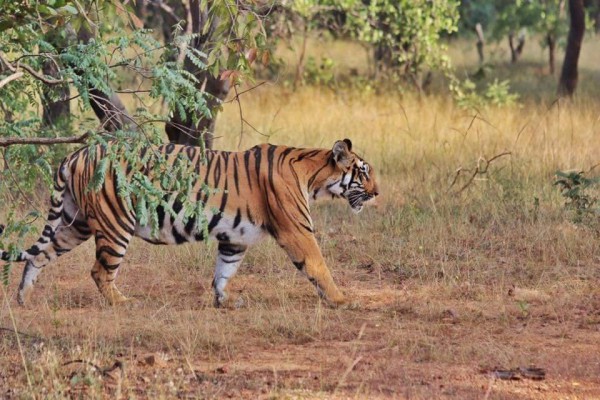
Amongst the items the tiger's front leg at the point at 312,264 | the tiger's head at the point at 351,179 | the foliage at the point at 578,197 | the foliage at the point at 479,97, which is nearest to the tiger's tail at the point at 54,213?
the tiger's front leg at the point at 312,264

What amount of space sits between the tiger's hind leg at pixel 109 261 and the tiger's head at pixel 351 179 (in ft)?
4.37

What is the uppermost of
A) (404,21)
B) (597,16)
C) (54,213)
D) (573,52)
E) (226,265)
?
(404,21)

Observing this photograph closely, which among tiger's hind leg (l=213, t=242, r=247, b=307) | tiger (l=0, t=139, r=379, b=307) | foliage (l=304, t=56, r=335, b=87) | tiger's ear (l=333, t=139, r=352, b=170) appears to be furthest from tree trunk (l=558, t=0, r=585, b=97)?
tiger's hind leg (l=213, t=242, r=247, b=307)

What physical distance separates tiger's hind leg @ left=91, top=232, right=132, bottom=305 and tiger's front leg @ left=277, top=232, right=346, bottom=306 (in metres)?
0.96

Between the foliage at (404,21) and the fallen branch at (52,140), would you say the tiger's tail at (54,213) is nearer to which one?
the fallen branch at (52,140)

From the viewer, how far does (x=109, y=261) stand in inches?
264

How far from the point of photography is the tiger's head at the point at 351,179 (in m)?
7.06

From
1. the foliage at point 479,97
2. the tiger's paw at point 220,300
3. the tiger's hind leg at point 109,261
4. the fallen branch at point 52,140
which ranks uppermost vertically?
the fallen branch at point 52,140

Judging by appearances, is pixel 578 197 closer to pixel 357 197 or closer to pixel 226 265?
pixel 357 197

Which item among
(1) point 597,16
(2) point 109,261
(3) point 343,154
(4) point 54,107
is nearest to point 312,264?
(3) point 343,154

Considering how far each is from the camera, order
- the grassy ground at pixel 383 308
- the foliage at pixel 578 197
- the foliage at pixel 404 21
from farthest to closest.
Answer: the foliage at pixel 404 21 → the foliage at pixel 578 197 → the grassy ground at pixel 383 308

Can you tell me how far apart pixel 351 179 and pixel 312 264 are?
2.30 ft

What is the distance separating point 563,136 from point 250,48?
6.74m

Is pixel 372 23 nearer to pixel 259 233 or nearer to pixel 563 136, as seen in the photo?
pixel 563 136
